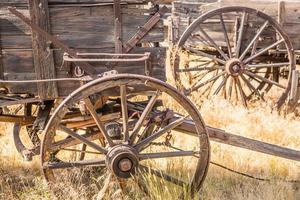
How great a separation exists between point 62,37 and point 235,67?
358 centimetres

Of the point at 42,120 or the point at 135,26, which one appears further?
the point at 42,120

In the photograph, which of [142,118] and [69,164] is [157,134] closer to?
[142,118]

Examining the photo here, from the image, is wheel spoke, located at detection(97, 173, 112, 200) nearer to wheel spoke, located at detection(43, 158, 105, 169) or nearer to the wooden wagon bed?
wheel spoke, located at detection(43, 158, 105, 169)

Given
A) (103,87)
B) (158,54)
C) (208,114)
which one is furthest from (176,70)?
(103,87)

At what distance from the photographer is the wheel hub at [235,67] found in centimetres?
659

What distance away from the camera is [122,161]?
348cm

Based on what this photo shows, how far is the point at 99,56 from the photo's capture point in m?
3.57

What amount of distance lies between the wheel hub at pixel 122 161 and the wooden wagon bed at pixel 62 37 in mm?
607

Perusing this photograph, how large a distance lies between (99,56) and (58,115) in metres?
0.58

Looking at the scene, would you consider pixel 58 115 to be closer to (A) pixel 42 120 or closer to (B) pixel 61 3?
(A) pixel 42 120

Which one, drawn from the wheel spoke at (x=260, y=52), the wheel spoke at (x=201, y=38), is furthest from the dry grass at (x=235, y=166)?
the wheel spoke at (x=201, y=38)

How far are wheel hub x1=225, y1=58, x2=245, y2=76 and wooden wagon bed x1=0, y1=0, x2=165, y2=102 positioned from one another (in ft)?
10.3

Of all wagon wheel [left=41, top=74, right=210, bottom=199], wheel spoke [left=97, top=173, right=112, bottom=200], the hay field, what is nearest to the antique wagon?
the hay field

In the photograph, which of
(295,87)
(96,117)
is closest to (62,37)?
Answer: (96,117)
